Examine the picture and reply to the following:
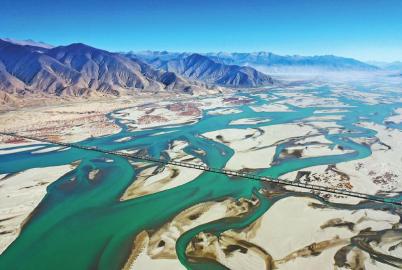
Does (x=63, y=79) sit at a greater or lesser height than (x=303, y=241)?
greater

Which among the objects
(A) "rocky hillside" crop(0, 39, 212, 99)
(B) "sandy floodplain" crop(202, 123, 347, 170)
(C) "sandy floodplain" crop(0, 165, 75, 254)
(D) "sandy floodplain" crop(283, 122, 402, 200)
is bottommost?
(C) "sandy floodplain" crop(0, 165, 75, 254)

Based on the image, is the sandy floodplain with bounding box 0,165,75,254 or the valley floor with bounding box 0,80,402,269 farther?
the sandy floodplain with bounding box 0,165,75,254

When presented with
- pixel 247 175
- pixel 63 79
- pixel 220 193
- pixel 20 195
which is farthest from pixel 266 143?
pixel 63 79

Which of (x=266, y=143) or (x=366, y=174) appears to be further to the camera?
(x=266, y=143)

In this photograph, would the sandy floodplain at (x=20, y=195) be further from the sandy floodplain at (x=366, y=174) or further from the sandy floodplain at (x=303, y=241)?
the sandy floodplain at (x=366, y=174)

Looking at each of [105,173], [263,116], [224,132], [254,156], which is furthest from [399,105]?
[105,173]

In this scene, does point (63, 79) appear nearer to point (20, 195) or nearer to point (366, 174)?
point (20, 195)

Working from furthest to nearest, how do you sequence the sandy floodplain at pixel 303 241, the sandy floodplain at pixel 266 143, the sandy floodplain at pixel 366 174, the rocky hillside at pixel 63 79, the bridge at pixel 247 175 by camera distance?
the rocky hillside at pixel 63 79
the sandy floodplain at pixel 266 143
the sandy floodplain at pixel 366 174
the bridge at pixel 247 175
the sandy floodplain at pixel 303 241

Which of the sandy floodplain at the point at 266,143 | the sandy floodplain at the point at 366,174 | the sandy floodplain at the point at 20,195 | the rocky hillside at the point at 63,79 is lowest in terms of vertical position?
the sandy floodplain at the point at 20,195

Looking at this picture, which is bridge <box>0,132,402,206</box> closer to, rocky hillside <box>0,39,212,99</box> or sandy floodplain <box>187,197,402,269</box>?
sandy floodplain <box>187,197,402,269</box>

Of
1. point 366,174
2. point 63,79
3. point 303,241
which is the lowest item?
point 303,241

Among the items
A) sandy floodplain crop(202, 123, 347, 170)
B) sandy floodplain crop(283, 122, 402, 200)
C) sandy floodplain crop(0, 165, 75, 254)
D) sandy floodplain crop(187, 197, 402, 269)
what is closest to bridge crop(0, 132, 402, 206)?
sandy floodplain crop(283, 122, 402, 200)

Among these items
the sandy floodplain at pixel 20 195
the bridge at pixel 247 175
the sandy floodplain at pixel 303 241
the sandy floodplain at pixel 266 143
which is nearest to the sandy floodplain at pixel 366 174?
the bridge at pixel 247 175
